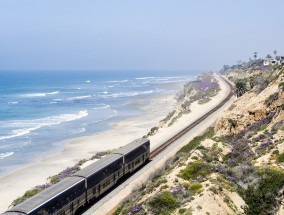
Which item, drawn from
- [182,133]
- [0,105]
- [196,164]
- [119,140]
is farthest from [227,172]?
[0,105]

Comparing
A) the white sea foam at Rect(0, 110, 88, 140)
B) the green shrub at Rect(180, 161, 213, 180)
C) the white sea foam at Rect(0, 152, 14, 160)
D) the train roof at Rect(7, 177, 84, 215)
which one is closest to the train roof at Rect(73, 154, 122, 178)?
the train roof at Rect(7, 177, 84, 215)

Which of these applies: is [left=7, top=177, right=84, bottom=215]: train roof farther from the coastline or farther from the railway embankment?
the coastline

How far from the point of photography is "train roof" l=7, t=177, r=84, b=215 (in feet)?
74.1

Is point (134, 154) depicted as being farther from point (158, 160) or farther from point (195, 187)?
point (195, 187)

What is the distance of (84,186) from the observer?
28.2m

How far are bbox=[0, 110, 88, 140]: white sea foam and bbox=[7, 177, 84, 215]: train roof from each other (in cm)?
4538

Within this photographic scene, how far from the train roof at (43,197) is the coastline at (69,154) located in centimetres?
1073

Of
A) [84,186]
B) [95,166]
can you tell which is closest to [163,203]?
[84,186]

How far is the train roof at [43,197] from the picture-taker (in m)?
22.6

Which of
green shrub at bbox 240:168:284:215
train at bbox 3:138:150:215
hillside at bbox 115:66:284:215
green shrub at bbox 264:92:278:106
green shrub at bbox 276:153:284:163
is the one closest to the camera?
green shrub at bbox 240:168:284:215

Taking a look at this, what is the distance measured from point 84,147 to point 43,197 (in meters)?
35.5

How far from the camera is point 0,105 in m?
119

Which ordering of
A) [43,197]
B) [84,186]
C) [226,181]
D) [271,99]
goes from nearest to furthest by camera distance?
[43,197], [226,181], [84,186], [271,99]

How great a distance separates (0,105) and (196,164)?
340ft
